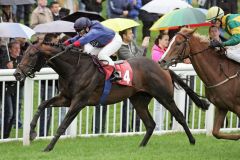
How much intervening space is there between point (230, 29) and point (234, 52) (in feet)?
1.10

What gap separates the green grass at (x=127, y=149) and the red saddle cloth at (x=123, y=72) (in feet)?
3.14

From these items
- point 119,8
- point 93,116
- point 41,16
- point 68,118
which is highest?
point 41,16

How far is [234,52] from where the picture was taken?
11.9 metres

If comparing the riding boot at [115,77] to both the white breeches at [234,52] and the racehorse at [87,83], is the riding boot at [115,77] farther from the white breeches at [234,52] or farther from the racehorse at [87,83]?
the white breeches at [234,52]

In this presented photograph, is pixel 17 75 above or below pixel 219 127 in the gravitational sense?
above

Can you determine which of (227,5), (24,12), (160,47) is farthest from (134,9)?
(160,47)

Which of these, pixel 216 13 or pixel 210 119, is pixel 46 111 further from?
pixel 216 13

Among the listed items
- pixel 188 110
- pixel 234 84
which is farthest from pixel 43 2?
pixel 234 84

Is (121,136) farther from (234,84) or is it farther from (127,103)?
(234,84)

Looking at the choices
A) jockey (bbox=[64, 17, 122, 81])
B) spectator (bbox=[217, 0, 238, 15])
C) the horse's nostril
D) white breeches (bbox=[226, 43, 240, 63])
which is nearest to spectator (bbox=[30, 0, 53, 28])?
Answer: jockey (bbox=[64, 17, 122, 81])

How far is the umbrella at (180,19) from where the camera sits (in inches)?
566

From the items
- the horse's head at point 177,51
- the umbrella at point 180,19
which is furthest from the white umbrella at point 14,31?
the horse's head at point 177,51

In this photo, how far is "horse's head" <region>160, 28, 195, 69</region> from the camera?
464 inches

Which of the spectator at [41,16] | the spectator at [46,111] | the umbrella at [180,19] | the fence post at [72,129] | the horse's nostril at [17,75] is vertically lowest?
the fence post at [72,129]
